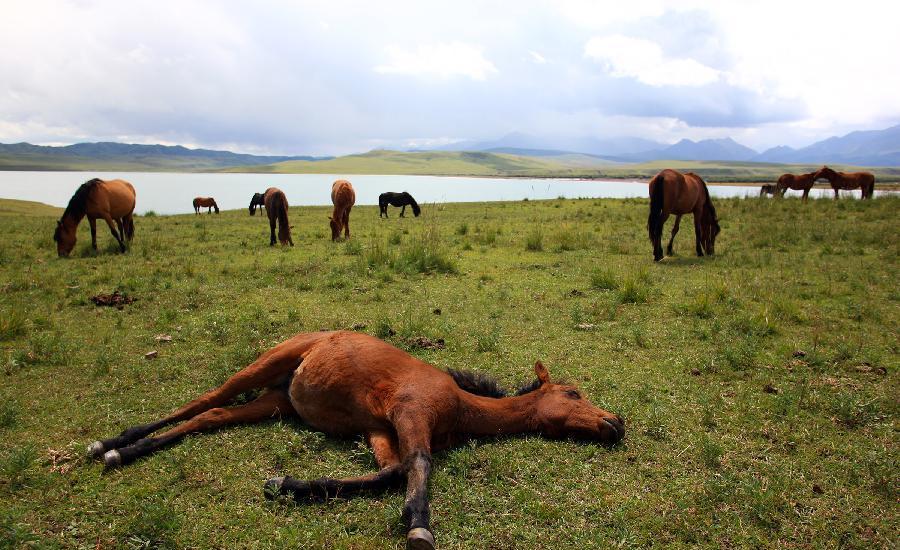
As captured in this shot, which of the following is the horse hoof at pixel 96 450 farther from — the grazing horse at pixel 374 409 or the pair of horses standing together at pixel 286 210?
the pair of horses standing together at pixel 286 210

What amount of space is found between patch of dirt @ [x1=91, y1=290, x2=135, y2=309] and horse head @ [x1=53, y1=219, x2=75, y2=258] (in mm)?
6445

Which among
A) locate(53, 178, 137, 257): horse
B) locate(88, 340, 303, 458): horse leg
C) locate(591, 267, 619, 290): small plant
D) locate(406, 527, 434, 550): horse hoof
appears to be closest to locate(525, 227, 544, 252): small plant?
locate(591, 267, 619, 290): small plant

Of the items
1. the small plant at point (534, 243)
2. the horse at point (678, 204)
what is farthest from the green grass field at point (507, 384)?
the small plant at point (534, 243)

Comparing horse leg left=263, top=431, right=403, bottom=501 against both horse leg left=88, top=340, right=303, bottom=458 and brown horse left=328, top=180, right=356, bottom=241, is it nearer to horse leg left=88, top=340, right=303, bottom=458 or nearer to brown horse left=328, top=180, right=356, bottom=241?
horse leg left=88, top=340, right=303, bottom=458

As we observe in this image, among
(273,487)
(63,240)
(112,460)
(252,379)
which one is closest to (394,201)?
(63,240)

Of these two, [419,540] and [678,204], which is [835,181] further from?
[419,540]

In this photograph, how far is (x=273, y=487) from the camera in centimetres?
372

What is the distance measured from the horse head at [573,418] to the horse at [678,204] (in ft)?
32.8

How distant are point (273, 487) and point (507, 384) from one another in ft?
9.54

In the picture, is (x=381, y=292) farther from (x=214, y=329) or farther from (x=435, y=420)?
(x=435, y=420)

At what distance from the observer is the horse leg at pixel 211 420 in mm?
4177

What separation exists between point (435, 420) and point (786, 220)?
20635mm

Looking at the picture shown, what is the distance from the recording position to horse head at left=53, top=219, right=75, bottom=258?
45.9 feet

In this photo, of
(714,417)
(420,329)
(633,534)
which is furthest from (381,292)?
(633,534)
